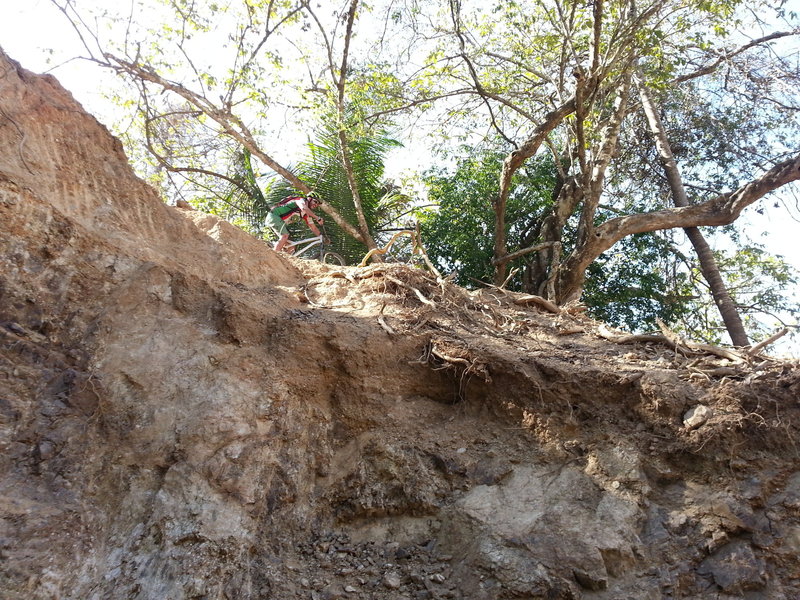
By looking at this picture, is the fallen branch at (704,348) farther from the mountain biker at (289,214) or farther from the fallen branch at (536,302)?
the mountain biker at (289,214)

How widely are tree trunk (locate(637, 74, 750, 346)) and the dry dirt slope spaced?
16.6 ft

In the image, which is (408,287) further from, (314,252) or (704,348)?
(314,252)

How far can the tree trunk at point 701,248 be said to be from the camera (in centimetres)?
934

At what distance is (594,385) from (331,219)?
6.55 m

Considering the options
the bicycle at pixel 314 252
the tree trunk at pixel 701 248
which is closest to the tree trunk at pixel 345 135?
the bicycle at pixel 314 252

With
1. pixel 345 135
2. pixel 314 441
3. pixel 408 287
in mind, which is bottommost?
pixel 314 441

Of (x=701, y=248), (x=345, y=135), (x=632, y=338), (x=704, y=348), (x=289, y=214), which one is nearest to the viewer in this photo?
(x=704, y=348)

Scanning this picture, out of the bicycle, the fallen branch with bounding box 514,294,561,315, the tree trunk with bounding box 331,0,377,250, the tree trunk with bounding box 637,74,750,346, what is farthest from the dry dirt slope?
the tree trunk with bounding box 637,74,750,346

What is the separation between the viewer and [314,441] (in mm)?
4258

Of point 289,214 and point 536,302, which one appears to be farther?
point 289,214

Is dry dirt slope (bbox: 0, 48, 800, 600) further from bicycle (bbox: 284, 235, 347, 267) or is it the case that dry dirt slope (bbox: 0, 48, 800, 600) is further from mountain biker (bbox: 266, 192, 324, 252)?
mountain biker (bbox: 266, 192, 324, 252)

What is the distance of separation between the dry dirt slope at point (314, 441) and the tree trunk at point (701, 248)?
5058 mm

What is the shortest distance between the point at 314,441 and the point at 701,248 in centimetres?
796

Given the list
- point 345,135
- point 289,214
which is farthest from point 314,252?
point 345,135
